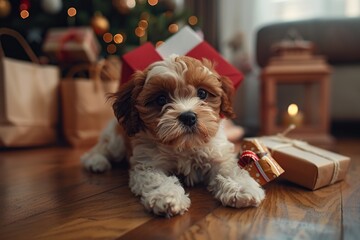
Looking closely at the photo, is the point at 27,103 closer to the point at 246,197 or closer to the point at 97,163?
the point at 97,163

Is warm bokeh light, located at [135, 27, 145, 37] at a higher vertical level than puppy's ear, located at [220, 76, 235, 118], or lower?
higher

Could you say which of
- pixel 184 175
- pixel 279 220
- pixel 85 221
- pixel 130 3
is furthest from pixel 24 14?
pixel 279 220

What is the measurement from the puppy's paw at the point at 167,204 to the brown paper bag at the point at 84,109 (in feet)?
5.76

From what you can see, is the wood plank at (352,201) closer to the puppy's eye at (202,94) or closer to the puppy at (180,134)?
the puppy at (180,134)

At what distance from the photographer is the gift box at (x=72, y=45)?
9.59ft

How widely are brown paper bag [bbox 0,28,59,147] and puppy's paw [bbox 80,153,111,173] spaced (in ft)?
3.33

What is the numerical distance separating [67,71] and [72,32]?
460 millimetres

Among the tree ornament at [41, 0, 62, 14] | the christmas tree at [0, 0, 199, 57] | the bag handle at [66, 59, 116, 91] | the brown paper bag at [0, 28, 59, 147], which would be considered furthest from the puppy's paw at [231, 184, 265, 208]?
the tree ornament at [41, 0, 62, 14]

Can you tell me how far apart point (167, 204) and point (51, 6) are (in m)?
2.51

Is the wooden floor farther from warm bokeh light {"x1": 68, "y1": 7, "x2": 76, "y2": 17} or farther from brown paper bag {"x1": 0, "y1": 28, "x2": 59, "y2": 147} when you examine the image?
warm bokeh light {"x1": 68, "y1": 7, "x2": 76, "y2": 17}

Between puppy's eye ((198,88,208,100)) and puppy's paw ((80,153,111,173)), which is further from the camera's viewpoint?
puppy's paw ((80,153,111,173))

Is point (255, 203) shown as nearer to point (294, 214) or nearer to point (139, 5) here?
point (294, 214)

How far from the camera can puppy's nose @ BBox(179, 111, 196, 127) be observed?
1313 millimetres

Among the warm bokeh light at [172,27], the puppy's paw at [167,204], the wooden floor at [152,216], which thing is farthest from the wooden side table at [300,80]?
the puppy's paw at [167,204]
